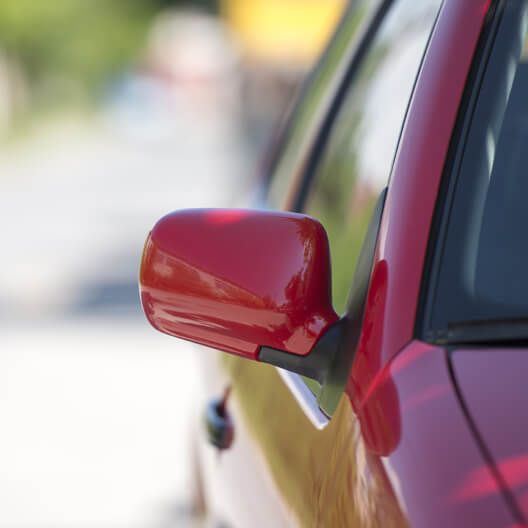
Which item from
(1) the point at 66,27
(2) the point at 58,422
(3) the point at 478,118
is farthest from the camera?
(1) the point at 66,27

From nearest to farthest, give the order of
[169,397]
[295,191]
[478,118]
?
[478,118], [295,191], [169,397]

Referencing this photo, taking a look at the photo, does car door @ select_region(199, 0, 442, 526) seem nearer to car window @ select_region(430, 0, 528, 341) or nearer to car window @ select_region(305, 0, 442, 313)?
car window @ select_region(305, 0, 442, 313)

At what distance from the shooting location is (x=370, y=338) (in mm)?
1739

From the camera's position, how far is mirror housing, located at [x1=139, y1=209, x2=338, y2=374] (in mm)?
1825

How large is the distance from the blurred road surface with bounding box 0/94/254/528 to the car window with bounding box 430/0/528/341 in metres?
1.75

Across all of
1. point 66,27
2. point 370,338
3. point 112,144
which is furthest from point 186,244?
point 66,27

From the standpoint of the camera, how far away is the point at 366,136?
2490mm

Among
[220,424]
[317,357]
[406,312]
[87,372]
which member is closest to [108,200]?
[87,372]

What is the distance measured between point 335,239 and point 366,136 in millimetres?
179

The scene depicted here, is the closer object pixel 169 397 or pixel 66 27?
pixel 169 397

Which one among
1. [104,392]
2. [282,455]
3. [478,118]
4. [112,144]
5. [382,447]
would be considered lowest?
[112,144]

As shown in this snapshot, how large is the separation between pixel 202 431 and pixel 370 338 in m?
1.15

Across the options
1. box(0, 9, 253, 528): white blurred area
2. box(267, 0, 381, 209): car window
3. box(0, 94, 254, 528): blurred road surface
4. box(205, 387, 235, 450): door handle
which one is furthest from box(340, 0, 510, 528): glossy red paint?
box(0, 94, 254, 528): blurred road surface

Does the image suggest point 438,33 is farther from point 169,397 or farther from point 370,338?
point 169,397
